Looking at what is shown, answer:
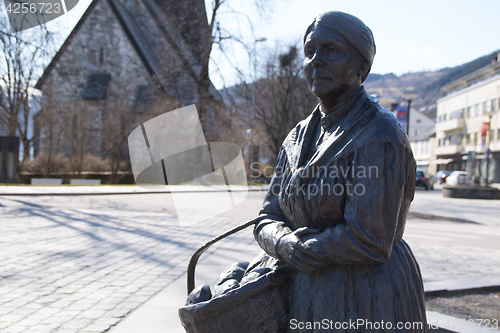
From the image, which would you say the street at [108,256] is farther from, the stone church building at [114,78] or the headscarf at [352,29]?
the stone church building at [114,78]

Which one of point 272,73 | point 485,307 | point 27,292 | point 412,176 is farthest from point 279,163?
point 272,73

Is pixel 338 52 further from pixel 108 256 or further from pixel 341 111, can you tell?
pixel 108 256

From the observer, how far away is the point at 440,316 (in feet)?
12.5

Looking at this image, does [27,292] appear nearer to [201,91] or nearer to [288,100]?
[201,91]

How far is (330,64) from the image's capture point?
1942mm

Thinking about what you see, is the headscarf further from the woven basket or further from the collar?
the woven basket


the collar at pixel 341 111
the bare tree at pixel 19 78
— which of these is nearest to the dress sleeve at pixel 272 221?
the collar at pixel 341 111

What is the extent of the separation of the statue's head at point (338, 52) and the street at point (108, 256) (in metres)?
3.24

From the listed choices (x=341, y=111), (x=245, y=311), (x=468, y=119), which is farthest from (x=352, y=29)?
(x=468, y=119)

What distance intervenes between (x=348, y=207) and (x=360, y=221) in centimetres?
8

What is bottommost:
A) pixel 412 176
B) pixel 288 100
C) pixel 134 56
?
pixel 412 176

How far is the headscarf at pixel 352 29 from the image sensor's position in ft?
6.28

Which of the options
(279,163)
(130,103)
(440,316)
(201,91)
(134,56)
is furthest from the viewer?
(134,56)

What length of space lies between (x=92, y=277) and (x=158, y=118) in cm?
2600
